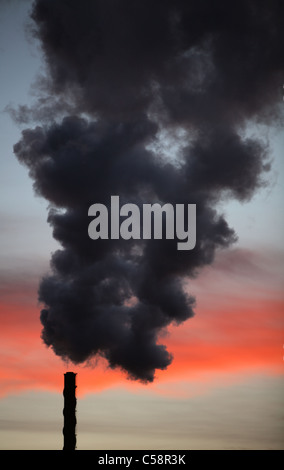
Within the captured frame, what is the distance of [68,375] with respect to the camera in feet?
112
